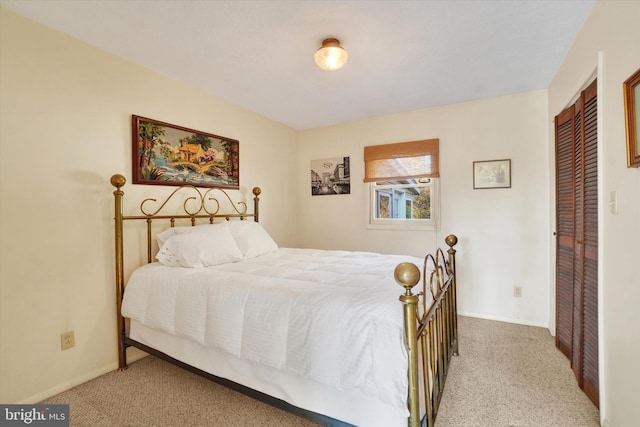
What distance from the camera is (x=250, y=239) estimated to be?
2703 millimetres

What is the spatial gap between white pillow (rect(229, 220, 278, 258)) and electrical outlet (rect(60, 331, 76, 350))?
4.21 ft

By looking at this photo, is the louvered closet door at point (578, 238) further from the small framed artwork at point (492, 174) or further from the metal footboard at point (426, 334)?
the metal footboard at point (426, 334)

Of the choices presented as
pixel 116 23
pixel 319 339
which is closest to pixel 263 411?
pixel 319 339

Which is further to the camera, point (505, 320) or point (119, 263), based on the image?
point (505, 320)

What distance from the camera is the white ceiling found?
1738mm

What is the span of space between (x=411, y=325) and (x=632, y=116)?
129cm

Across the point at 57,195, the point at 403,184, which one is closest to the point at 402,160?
the point at 403,184

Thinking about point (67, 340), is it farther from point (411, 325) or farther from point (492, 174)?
point (492, 174)

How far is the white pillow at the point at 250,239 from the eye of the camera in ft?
8.61

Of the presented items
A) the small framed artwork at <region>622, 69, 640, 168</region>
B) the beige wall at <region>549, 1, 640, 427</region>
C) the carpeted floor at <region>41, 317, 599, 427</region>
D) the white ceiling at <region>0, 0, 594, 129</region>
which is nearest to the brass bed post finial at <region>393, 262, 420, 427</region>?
the carpeted floor at <region>41, 317, 599, 427</region>

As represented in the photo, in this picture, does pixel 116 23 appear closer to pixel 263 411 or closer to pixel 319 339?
pixel 319 339

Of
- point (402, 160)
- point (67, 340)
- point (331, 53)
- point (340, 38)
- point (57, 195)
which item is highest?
point (340, 38)

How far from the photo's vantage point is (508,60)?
2352 millimetres
